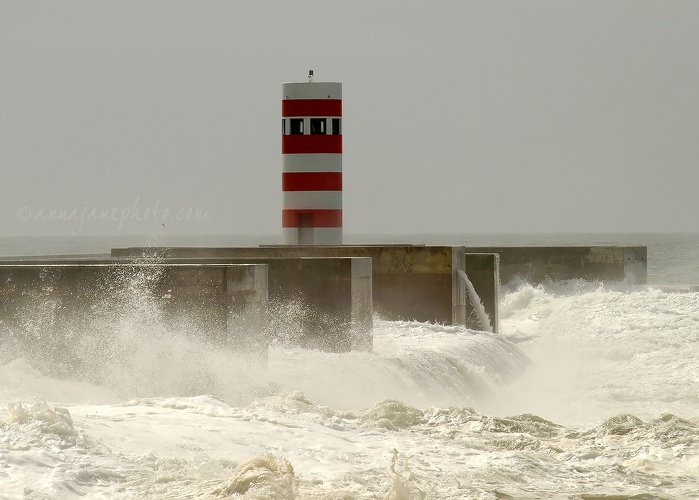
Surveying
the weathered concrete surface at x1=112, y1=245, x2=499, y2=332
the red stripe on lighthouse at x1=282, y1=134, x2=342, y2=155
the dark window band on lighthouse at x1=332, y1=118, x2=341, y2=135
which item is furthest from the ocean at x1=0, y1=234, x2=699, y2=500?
the dark window band on lighthouse at x1=332, y1=118, x2=341, y2=135

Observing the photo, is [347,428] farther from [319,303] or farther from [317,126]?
[317,126]

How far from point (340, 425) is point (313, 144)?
11.3 metres

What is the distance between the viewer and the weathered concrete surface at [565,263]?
22.0m

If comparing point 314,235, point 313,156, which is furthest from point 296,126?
point 314,235

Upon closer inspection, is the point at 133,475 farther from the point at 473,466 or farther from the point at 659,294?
the point at 659,294

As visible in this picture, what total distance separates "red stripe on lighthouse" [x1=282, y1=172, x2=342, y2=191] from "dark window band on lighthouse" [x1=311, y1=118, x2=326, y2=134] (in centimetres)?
74

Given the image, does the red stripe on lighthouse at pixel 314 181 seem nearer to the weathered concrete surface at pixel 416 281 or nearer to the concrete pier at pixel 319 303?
the weathered concrete surface at pixel 416 281

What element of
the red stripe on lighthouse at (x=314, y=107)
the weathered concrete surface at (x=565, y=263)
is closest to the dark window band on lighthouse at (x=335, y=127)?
the red stripe on lighthouse at (x=314, y=107)

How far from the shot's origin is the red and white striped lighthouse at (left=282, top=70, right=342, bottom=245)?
713 inches

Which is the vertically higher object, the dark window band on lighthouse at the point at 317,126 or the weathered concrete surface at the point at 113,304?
the dark window band on lighthouse at the point at 317,126

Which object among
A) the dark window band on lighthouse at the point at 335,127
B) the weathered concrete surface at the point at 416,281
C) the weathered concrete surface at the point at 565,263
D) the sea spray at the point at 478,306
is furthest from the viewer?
the weathered concrete surface at the point at 565,263

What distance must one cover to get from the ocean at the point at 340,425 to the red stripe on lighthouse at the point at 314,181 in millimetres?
5501

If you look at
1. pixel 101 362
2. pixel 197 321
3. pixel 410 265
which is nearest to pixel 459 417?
pixel 197 321

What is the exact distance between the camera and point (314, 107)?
1806cm
